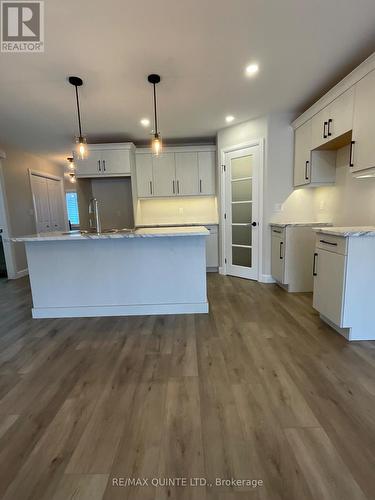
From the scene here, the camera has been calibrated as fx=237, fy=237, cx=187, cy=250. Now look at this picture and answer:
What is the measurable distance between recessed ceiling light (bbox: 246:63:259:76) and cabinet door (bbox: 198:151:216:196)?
2193 millimetres

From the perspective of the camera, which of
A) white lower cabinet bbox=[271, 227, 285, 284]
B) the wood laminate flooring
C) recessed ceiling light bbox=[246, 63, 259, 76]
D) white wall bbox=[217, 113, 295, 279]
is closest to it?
the wood laminate flooring

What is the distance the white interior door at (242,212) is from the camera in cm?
392

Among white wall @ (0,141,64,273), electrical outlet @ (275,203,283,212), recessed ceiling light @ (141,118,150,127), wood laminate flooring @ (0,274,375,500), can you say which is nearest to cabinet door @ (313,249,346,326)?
wood laminate flooring @ (0,274,375,500)

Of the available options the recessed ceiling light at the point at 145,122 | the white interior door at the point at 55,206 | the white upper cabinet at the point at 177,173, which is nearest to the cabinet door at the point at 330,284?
the white upper cabinet at the point at 177,173

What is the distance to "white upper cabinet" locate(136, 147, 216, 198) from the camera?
4.70 metres

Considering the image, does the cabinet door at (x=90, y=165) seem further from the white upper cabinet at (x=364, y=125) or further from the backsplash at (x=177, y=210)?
the white upper cabinet at (x=364, y=125)

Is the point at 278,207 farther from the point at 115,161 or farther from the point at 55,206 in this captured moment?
the point at 55,206

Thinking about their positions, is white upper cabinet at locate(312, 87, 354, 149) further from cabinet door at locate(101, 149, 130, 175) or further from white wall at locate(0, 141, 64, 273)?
white wall at locate(0, 141, 64, 273)

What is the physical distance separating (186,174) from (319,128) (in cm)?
246

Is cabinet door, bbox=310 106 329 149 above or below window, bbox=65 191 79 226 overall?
above

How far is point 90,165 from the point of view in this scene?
445cm

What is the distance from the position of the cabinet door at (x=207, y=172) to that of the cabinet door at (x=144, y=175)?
1.00m

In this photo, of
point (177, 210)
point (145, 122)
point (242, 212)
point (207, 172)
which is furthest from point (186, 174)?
point (242, 212)

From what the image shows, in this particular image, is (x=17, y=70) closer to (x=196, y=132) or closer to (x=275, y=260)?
(x=196, y=132)
